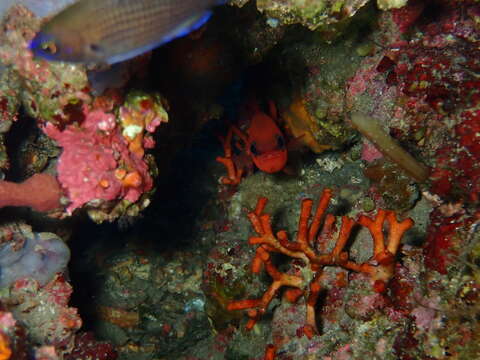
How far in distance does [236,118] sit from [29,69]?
368cm

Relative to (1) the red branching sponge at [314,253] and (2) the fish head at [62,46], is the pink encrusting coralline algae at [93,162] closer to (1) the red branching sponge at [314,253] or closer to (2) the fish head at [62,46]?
(2) the fish head at [62,46]

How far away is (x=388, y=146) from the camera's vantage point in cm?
325

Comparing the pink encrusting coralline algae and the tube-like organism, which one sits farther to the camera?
the tube-like organism

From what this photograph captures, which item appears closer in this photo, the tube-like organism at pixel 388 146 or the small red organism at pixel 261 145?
the tube-like organism at pixel 388 146

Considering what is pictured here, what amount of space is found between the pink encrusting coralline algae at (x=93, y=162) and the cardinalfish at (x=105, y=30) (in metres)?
0.92

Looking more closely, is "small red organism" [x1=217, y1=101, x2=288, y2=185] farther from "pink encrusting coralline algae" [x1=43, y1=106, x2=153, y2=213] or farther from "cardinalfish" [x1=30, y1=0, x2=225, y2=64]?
"cardinalfish" [x1=30, y1=0, x2=225, y2=64]

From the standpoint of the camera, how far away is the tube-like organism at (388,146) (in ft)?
10.4

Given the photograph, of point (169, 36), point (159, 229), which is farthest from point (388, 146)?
point (159, 229)

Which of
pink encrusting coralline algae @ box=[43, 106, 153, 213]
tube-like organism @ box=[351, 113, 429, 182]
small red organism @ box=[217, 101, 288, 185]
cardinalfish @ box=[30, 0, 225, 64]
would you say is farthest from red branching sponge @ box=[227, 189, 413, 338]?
cardinalfish @ box=[30, 0, 225, 64]

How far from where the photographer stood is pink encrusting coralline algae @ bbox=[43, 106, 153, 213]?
9.04 feet

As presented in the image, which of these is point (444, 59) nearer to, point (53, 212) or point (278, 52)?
point (278, 52)

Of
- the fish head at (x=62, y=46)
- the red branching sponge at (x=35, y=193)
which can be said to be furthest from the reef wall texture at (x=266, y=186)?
the fish head at (x=62, y=46)

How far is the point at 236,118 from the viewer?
602 centimetres

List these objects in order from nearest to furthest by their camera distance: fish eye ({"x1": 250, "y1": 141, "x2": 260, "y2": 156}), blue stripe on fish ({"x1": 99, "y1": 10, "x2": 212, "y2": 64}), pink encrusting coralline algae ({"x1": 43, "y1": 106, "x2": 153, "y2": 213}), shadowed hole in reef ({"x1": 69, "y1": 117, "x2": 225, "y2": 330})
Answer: blue stripe on fish ({"x1": 99, "y1": 10, "x2": 212, "y2": 64})
pink encrusting coralline algae ({"x1": 43, "y1": 106, "x2": 153, "y2": 213})
fish eye ({"x1": 250, "y1": 141, "x2": 260, "y2": 156})
shadowed hole in reef ({"x1": 69, "y1": 117, "x2": 225, "y2": 330})
